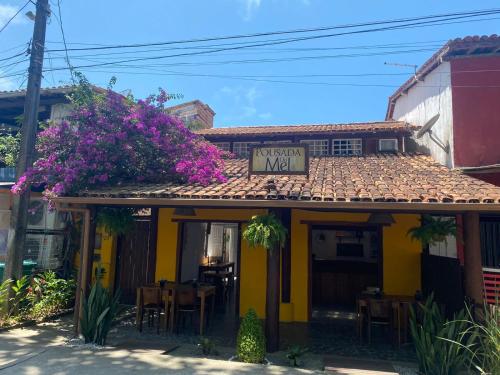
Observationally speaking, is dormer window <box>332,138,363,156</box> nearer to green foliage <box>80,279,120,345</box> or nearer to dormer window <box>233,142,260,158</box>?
dormer window <box>233,142,260,158</box>

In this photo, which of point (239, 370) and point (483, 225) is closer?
point (239, 370)

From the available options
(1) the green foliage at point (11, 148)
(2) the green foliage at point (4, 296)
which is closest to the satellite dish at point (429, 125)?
(2) the green foliage at point (4, 296)

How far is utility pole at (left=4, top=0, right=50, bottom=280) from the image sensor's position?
8.04 m

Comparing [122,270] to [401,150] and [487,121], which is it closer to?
[401,150]

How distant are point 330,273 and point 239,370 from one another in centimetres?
651

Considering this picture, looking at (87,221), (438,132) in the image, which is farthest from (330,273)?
(87,221)

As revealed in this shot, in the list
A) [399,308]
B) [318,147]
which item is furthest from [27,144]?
[399,308]

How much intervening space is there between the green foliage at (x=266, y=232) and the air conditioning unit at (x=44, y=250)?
22.1ft

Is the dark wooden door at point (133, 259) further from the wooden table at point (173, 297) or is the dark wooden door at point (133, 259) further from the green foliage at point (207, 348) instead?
the green foliage at point (207, 348)

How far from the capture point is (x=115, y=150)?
27.9 ft

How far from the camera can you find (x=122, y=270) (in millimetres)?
10914

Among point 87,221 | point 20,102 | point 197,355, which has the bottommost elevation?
point 197,355

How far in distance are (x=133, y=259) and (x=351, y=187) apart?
711 centimetres

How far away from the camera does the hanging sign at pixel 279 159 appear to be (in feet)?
23.8
